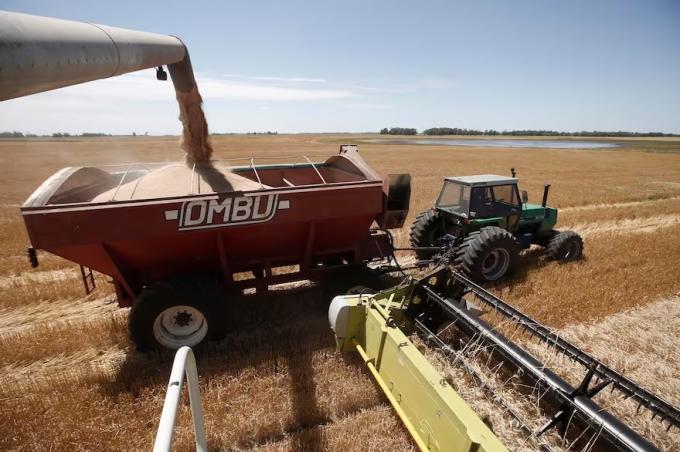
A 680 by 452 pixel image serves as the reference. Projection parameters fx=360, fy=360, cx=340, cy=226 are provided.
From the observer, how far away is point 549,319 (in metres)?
4.85

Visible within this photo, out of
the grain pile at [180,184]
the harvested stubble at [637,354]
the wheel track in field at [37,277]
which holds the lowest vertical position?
the wheel track in field at [37,277]

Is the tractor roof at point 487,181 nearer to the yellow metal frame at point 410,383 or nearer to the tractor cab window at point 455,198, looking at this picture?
the tractor cab window at point 455,198

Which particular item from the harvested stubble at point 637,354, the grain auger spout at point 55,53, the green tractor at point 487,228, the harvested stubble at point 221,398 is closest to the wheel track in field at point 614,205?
the green tractor at point 487,228

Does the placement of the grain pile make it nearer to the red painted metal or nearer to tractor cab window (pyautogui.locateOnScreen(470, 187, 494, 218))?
the red painted metal

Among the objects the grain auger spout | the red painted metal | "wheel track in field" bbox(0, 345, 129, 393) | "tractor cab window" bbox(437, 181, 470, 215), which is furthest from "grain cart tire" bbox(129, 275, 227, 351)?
"tractor cab window" bbox(437, 181, 470, 215)

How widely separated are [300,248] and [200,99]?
238cm

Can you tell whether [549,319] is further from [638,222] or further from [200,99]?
[638,222]

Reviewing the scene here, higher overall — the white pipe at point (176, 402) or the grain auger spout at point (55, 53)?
the grain auger spout at point (55, 53)

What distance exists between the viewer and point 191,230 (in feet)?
12.4

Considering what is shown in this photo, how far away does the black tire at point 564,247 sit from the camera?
662cm

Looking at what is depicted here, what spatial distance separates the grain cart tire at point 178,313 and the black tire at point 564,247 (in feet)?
19.3

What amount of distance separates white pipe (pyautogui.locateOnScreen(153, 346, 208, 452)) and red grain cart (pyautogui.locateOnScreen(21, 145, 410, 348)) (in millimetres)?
2130

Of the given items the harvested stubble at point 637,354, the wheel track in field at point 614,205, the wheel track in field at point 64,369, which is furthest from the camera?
the wheel track in field at point 614,205

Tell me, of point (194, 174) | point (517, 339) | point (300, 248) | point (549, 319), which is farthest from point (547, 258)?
point (194, 174)
